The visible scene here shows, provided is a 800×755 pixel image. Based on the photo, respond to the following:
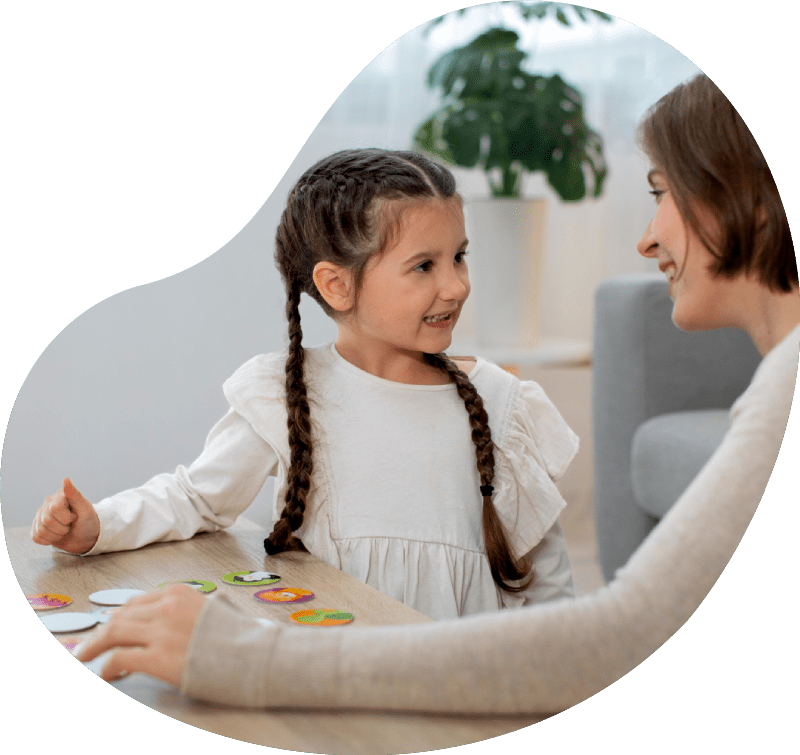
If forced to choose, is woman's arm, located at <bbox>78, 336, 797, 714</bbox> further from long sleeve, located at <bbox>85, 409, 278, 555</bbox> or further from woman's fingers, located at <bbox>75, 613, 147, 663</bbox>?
long sleeve, located at <bbox>85, 409, 278, 555</bbox>

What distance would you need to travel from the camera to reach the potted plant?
626 mm

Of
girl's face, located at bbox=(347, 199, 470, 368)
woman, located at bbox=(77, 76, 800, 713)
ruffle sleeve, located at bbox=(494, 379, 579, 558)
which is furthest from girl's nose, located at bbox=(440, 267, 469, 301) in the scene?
woman, located at bbox=(77, 76, 800, 713)

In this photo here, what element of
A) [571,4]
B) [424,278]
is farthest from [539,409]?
[571,4]

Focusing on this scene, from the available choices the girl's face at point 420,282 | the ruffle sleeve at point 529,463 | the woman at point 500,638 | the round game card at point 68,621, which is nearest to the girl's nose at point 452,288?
the girl's face at point 420,282

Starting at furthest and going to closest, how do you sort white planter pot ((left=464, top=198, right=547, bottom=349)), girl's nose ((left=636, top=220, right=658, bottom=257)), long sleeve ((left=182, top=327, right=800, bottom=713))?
→ white planter pot ((left=464, top=198, right=547, bottom=349)), girl's nose ((left=636, top=220, right=658, bottom=257)), long sleeve ((left=182, top=327, right=800, bottom=713))

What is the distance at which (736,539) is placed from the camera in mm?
472

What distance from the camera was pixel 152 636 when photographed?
466 millimetres

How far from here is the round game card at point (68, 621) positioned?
52 centimetres

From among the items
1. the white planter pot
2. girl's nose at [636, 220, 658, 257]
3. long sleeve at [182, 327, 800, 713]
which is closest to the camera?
long sleeve at [182, 327, 800, 713]

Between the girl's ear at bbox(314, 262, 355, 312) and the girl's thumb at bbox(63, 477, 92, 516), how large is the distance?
0.21 m

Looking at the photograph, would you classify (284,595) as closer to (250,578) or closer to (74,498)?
(250,578)

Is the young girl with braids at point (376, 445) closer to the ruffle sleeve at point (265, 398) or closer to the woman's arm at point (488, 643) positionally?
the ruffle sleeve at point (265, 398)

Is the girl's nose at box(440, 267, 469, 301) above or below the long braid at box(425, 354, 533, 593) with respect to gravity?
above

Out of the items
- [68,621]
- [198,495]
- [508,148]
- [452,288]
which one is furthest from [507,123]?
[68,621]
